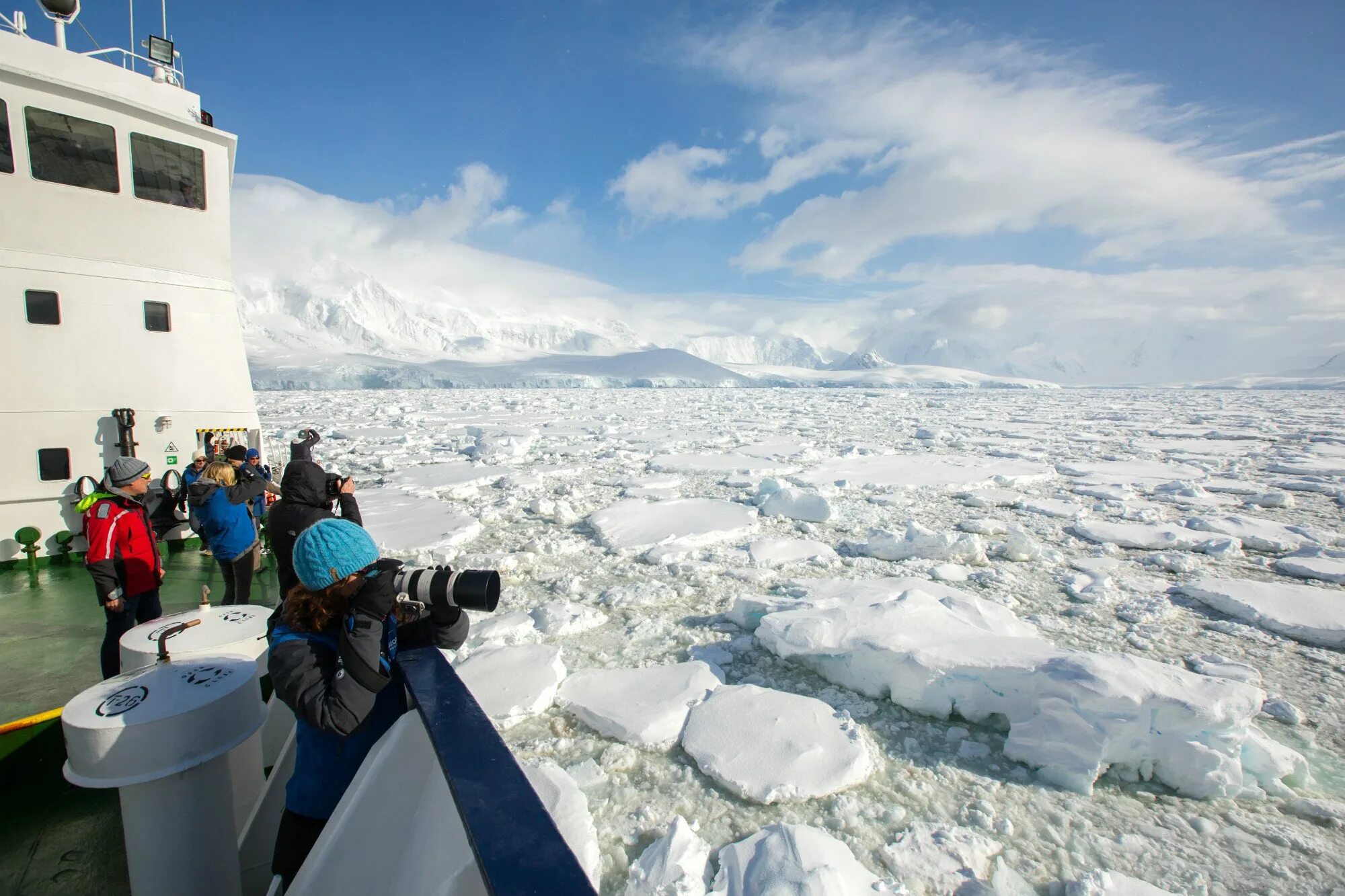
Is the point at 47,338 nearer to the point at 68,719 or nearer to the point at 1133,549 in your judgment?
the point at 68,719

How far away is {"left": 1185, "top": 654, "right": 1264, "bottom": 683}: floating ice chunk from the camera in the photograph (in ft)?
10.4

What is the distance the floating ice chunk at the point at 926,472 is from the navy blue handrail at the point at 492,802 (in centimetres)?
772

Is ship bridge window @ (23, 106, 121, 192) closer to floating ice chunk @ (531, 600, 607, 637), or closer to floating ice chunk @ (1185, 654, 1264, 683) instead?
floating ice chunk @ (531, 600, 607, 637)

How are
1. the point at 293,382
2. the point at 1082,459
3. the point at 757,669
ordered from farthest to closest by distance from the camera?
the point at 293,382
the point at 1082,459
the point at 757,669

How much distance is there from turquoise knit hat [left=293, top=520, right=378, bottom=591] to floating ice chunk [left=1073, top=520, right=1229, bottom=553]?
6578 millimetres

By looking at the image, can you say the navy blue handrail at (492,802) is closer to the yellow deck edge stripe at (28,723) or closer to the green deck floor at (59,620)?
the yellow deck edge stripe at (28,723)

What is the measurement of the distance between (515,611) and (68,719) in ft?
8.90

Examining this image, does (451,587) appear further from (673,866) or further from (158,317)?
(158,317)

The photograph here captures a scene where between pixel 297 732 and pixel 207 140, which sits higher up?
pixel 207 140

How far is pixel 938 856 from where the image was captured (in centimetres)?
212

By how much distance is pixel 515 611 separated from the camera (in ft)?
13.7

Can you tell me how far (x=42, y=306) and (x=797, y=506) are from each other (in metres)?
6.82

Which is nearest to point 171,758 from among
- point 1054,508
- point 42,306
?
point 42,306

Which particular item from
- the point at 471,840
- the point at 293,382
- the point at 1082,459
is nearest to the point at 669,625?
the point at 471,840
